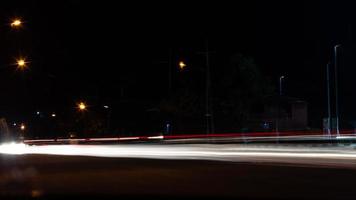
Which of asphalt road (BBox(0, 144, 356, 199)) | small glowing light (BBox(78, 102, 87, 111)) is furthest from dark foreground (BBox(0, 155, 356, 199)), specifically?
small glowing light (BBox(78, 102, 87, 111))

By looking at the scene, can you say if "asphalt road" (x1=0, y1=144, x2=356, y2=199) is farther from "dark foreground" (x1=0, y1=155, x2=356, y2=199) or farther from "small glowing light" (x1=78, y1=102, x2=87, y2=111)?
"small glowing light" (x1=78, y1=102, x2=87, y2=111)

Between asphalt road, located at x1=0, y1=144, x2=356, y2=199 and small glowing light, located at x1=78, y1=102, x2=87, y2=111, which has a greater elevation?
small glowing light, located at x1=78, y1=102, x2=87, y2=111

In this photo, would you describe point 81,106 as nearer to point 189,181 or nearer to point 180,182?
point 189,181

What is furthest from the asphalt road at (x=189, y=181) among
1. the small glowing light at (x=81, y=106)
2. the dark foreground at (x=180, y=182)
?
the small glowing light at (x=81, y=106)

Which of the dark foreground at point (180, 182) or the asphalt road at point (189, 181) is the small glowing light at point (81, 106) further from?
the dark foreground at point (180, 182)

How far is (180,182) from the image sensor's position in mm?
17875

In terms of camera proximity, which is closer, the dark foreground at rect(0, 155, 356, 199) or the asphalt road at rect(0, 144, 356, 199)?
the dark foreground at rect(0, 155, 356, 199)

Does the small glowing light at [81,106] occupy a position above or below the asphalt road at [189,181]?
above

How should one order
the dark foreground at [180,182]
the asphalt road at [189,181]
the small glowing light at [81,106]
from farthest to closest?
the small glowing light at [81,106] → the asphalt road at [189,181] → the dark foreground at [180,182]

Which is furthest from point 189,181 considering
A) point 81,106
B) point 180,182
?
point 81,106

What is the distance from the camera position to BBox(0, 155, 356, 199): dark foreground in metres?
14.8

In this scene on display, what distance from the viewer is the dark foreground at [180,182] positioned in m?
14.8

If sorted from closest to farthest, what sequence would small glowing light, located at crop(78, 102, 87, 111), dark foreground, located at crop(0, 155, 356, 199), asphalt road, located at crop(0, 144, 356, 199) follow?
dark foreground, located at crop(0, 155, 356, 199)
asphalt road, located at crop(0, 144, 356, 199)
small glowing light, located at crop(78, 102, 87, 111)

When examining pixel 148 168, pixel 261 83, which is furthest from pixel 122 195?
pixel 261 83
